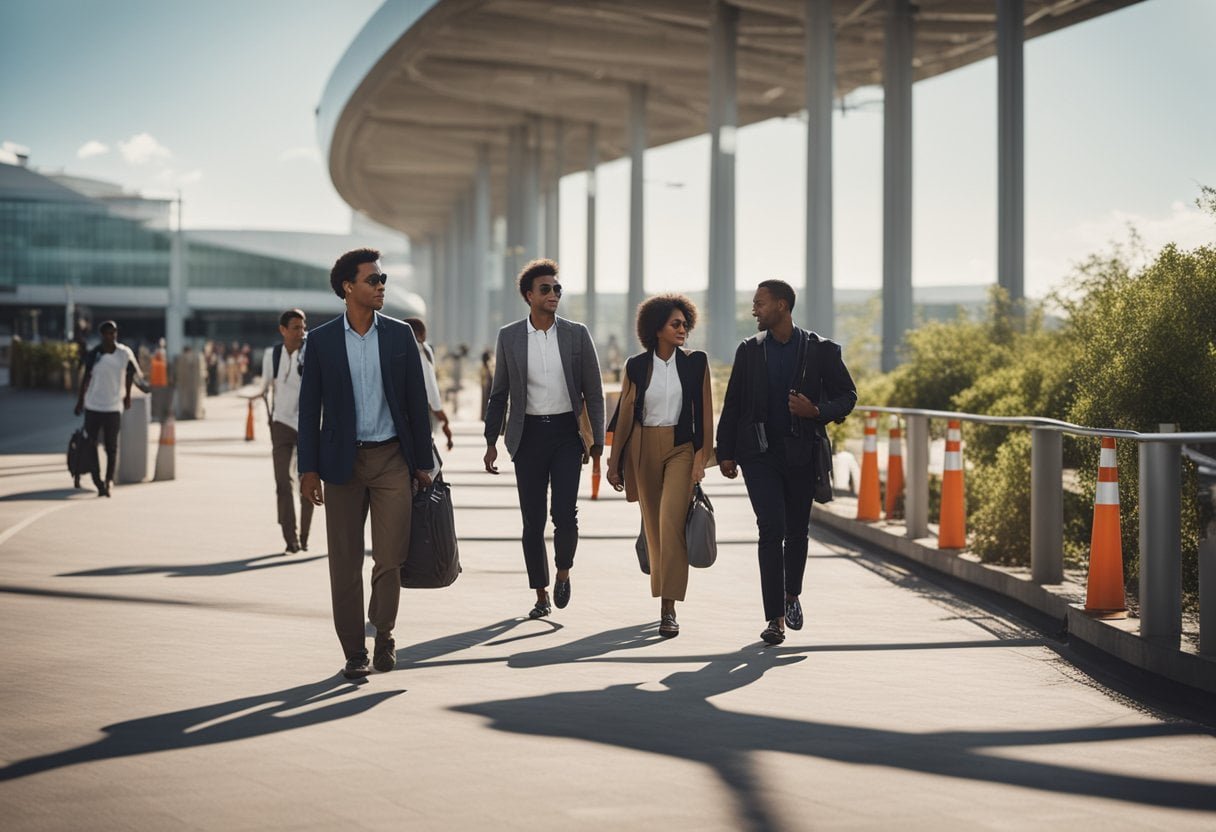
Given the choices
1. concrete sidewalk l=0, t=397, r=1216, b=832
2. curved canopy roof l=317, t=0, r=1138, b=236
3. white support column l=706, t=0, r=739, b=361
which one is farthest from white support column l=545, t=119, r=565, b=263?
concrete sidewalk l=0, t=397, r=1216, b=832

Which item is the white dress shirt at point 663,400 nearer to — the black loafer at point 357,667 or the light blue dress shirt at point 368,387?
the light blue dress shirt at point 368,387

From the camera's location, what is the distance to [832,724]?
6484 mm

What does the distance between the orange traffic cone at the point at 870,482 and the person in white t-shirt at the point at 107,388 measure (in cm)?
757

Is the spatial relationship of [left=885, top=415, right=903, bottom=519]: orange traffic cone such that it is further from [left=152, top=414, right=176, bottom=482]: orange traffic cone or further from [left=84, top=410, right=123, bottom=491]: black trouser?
[left=152, top=414, right=176, bottom=482]: orange traffic cone

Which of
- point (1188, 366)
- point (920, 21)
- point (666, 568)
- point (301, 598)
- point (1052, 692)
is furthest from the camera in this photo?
point (920, 21)

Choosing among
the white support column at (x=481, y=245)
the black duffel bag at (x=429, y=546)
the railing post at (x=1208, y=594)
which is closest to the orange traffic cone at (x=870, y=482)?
the railing post at (x=1208, y=594)

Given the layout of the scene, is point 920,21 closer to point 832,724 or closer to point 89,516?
point 89,516

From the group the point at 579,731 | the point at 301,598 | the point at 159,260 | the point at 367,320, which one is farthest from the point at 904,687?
the point at 159,260

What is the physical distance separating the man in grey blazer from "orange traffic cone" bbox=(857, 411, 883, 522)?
603 centimetres

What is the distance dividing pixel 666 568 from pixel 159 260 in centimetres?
11072

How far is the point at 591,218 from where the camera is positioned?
234 feet

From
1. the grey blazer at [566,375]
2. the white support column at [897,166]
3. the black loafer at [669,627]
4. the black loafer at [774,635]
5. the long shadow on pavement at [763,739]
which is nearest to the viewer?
the long shadow on pavement at [763,739]

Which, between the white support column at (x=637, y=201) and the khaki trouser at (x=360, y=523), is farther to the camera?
the white support column at (x=637, y=201)

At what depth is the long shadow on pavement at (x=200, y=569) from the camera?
1124 centimetres
